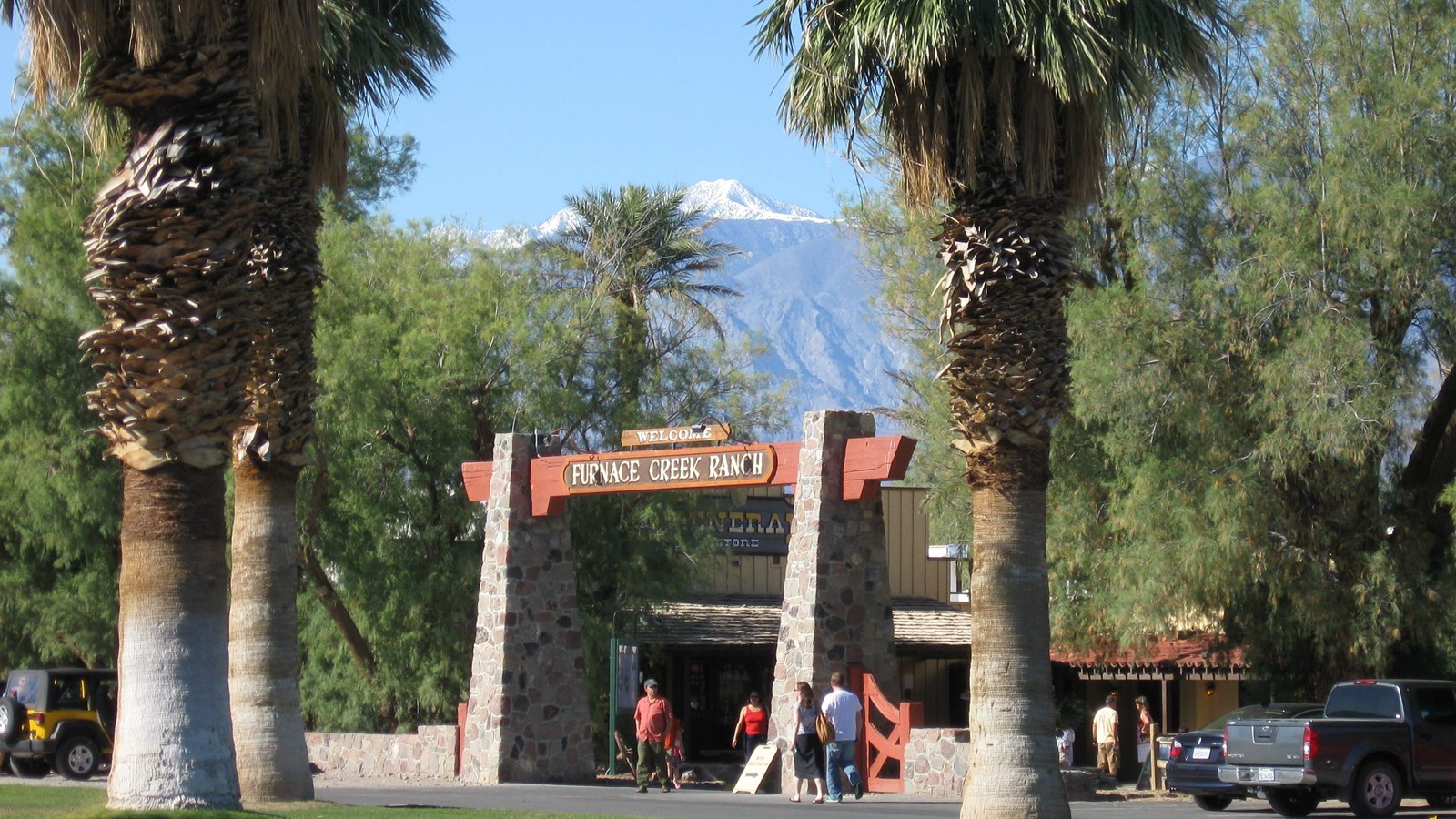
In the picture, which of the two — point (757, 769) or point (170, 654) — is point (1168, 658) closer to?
point (757, 769)

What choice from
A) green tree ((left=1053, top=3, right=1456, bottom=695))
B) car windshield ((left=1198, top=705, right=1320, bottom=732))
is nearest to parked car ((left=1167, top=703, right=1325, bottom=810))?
car windshield ((left=1198, top=705, right=1320, bottom=732))

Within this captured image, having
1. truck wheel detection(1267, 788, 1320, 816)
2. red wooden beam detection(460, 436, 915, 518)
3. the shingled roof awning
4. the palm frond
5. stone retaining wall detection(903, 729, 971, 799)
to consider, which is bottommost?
truck wheel detection(1267, 788, 1320, 816)

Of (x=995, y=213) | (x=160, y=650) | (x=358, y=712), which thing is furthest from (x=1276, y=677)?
(x=160, y=650)

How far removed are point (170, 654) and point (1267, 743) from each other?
1288 cm

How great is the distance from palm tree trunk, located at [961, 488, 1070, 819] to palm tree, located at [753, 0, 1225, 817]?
0.01 m

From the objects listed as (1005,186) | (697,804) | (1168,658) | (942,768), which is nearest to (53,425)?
(697,804)

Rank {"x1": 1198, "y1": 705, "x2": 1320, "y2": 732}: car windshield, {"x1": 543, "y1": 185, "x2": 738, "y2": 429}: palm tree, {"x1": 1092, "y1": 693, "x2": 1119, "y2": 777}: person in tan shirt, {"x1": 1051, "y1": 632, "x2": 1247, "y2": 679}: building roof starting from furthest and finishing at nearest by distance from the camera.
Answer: {"x1": 543, "y1": 185, "x2": 738, "y2": 429}: palm tree, {"x1": 1092, "y1": 693, "x2": 1119, "y2": 777}: person in tan shirt, {"x1": 1051, "y1": 632, "x2": 1247, "y2": 679}: building roof, {"x1": 1198, "y1": 705, "x2": 1320, "y2": 732}: car windshield

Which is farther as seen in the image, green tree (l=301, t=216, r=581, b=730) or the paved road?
green tree (l=301, t=216, r=581, b=730)

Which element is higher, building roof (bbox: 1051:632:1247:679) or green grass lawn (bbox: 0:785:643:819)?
building roof (bbox: 1051:632:1247:679)

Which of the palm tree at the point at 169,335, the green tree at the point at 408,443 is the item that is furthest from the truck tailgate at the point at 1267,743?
the green tree at the point at 408,443

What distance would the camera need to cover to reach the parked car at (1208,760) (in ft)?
68.3

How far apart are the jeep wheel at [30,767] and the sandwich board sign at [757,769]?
1154 centimetres

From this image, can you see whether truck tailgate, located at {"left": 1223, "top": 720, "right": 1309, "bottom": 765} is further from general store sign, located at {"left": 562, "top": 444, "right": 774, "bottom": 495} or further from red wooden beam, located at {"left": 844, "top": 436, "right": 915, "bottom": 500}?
general store sign, located at {"left": 562, "top": 444, "right": 774, "bottom": 495}

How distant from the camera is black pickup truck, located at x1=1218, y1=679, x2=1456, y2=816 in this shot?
63.5ft
